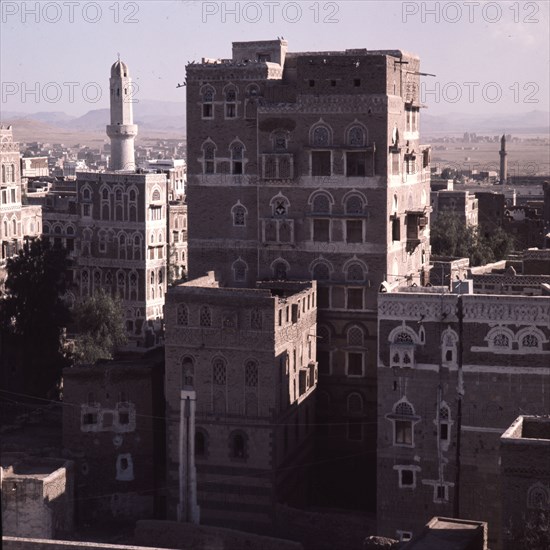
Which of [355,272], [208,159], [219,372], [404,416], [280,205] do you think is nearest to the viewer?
[404,416]

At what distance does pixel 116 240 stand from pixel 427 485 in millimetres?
33114

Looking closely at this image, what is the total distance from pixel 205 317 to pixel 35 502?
23.7 feet

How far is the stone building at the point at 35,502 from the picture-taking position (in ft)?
120

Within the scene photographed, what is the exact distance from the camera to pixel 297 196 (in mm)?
42219

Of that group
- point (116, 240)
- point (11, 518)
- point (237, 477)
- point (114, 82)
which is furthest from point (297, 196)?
point (114, 82)

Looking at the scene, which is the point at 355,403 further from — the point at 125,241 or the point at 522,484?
the point at 125,241

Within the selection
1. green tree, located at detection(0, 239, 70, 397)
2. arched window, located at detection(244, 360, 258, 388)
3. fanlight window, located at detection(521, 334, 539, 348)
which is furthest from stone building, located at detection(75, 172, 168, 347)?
fanlight window, located at detection(521, 334, 539, 348)

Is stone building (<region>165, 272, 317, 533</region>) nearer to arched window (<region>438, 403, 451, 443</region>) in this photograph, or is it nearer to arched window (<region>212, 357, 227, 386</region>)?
Result: arched window (<region>212, 357, 227, 386</region>)

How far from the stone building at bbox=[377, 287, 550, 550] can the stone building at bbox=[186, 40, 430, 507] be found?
4933 millimetres

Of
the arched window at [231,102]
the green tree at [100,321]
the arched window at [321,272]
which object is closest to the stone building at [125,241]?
the green tree at [100,321]

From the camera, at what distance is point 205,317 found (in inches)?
1483

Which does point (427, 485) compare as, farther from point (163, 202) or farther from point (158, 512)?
point (163, 202)

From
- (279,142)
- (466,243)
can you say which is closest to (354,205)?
(279,142)

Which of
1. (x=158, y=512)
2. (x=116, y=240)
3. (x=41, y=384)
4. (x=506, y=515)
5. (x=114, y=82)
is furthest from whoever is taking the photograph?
(x=114, y=82)
